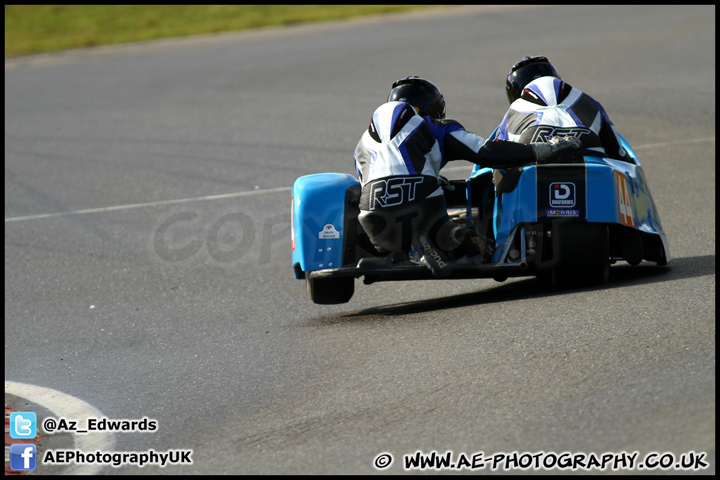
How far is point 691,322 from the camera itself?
16.6 feet

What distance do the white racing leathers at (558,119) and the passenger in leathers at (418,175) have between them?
8.1 inches

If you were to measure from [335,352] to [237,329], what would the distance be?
119 cm

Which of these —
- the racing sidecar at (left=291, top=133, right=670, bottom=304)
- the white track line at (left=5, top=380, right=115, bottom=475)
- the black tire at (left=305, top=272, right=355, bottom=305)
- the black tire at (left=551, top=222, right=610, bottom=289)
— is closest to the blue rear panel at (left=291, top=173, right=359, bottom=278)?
the racing sidecar at (left=291, top=133, right=670, bottom=304)

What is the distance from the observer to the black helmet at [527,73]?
6953 millimetres

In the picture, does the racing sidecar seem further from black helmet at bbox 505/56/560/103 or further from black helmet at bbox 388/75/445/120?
black helmet at bbox 505/56/560/103

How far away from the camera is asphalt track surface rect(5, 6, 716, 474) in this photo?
4242mm

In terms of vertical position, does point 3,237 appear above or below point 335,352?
above

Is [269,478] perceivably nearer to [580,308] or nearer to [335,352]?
[335,352]

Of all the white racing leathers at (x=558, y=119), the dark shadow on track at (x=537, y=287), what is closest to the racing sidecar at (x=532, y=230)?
the dark shadow on track at (x=537, y=287)

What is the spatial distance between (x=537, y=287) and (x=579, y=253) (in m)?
0.59

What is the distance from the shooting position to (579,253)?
19.6ft

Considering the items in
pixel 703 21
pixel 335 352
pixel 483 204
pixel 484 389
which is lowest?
pixel 484 389

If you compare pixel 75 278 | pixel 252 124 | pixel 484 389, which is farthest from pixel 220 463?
pixel 252 124

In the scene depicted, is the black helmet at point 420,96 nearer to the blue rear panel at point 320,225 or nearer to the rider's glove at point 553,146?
the blue rear panel at point 320,225
